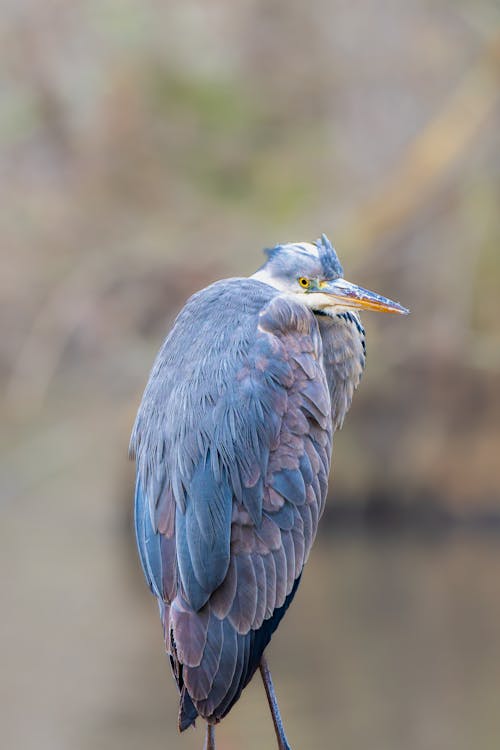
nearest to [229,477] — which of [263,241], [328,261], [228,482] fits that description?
[228,482]

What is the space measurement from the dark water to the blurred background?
0.04m

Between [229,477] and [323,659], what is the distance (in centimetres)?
721

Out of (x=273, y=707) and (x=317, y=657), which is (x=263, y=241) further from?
(x=273, y=707)

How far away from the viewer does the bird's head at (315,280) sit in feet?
13.0

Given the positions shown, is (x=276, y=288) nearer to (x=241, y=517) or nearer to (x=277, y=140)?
(x=241, y=517)

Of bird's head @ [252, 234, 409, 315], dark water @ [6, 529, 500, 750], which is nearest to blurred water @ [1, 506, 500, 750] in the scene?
dark water @ [6, 529, 500, 750]

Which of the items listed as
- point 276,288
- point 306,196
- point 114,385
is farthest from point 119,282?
point 276,288

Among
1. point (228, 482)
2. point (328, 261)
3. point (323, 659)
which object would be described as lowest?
point (228, 482)

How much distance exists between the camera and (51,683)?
9.91 m

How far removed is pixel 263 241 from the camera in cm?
1205

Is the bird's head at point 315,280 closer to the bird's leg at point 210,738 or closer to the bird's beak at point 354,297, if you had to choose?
the bird's beak at point 354,297

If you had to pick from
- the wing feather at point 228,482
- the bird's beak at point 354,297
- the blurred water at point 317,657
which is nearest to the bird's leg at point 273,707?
the wing feather at point 228,482

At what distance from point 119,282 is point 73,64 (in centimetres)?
241

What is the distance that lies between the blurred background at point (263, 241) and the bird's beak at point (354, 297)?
712 centimetres
